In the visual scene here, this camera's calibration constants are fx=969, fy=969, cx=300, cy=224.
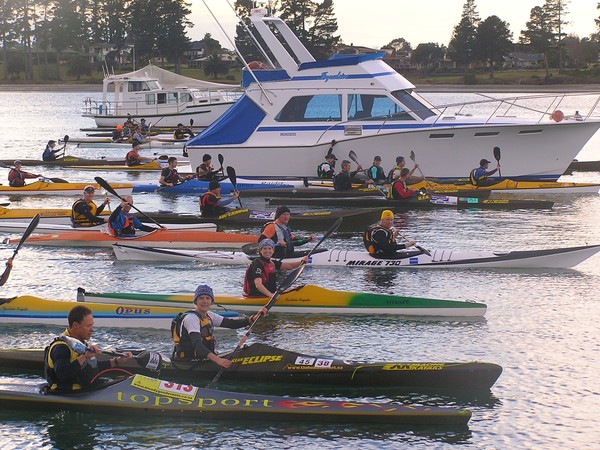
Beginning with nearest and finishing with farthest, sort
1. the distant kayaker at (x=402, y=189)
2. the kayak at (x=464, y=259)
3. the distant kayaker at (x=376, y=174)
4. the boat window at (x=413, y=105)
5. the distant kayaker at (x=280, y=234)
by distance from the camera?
the distant kayaker at (x=280, y=234), the kayak at (x=464, y=259), the distant kayaker at (x=402, y=189), the distant kayaker at (x=376, y=174), the boat window at (x=413, y=105)

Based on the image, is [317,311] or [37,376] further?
[317,311]

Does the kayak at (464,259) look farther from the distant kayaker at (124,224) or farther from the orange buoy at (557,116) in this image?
the orange buoy at (557,116)

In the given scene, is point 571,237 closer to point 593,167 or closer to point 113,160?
point 593,167

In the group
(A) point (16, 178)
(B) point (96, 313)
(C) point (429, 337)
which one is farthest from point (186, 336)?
(A) point (16, 178)

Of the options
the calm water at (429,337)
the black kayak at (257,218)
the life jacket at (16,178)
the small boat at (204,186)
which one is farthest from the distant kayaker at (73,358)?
the life jacket at (16,178)

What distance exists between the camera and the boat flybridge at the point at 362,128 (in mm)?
27719

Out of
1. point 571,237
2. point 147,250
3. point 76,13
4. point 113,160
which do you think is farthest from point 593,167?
point 76,13

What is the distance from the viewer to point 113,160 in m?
37.9

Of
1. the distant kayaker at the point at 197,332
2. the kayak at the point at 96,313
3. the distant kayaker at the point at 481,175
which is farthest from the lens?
the distant kayaker at the point at 481,175

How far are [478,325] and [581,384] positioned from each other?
8.95ft

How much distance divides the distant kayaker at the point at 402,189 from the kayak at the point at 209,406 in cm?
1389

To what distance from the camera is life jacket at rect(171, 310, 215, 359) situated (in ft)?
39.3

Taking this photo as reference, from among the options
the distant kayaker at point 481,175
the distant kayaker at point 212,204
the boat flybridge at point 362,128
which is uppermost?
the boat flybridge at point 362,128

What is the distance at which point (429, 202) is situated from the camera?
82.8 ft
